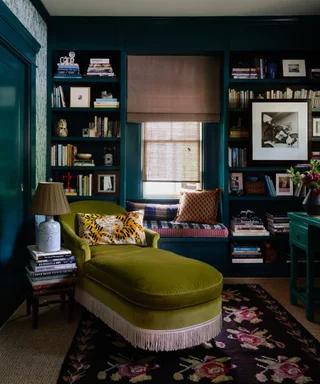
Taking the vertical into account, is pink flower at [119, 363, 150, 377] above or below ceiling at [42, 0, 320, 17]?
below

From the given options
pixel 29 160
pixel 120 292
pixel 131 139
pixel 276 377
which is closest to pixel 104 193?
pixel 131 139

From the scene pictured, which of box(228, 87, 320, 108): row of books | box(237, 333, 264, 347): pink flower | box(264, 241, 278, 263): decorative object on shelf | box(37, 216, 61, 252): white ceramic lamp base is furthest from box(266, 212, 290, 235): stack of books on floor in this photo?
box(37, 216, 61, 252): white ceramic lamp base

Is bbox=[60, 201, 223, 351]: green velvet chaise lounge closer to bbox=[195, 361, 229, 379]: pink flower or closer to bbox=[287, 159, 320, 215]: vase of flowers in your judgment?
bbox=[195, 361, 229, 379]: pink flower

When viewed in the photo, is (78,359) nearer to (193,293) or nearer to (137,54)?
(193,293)

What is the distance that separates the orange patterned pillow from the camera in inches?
173

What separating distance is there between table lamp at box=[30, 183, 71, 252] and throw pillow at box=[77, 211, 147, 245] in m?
0.31

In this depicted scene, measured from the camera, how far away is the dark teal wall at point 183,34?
14.4 feet

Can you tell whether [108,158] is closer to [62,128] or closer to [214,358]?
[62,128]

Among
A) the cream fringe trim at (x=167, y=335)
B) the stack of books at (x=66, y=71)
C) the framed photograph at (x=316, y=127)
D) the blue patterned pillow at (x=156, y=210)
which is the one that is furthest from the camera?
the blue patterned pillow at (x=156, y=210)

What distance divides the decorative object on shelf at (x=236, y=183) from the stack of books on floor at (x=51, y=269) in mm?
2162

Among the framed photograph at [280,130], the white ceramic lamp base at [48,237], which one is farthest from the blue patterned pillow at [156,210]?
the white ceramic lamp base at [48,237]

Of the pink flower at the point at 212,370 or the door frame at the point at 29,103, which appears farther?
the door frame at the point at 29,103

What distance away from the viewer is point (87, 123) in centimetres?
472

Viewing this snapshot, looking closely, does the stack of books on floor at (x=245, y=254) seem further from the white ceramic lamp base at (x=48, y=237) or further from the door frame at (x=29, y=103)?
the door frame at (x=29, y=103)
